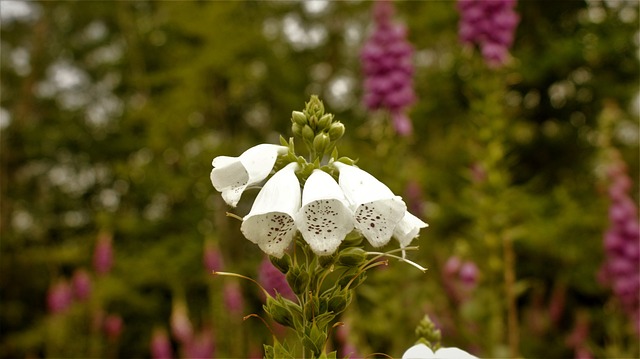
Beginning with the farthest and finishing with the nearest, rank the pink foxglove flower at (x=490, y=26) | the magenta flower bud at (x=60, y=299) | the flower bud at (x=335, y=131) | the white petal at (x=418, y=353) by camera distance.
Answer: the magenta flower bud at (x=60, y=299) < the pink foxglove flower at (x=490, y=26) < the flower bud at (x=335, y=131) < the white petal at (x=418, y=353)

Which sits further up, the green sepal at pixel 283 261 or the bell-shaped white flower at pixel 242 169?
the bell-shaped white flower at pixel 242 169

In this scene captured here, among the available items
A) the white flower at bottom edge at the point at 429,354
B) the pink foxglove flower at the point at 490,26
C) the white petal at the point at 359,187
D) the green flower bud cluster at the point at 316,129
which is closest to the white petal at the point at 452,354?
the white flower at bottom edge at the point at 429,354

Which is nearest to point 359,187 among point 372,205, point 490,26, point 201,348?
point 372,205

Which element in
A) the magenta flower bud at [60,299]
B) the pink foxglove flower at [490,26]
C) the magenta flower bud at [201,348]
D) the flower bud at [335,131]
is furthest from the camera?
the magenta flower bud at [60,299]

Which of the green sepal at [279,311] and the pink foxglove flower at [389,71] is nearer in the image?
the green sepal at [279,311]

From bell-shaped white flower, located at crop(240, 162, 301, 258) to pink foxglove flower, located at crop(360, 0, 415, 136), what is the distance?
2462 mm

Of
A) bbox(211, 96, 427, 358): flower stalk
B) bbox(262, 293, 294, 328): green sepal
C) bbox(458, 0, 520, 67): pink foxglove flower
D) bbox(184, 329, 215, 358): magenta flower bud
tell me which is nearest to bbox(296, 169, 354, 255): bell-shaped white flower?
bbox(211, 96, 427, 358): flower stalk

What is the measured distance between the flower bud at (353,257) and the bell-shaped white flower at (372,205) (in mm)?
22

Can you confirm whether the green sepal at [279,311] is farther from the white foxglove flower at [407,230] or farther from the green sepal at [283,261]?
the white foxglove flower at [407,230]

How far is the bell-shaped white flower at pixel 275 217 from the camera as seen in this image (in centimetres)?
83

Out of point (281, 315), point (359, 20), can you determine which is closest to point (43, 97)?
point (359, 20)

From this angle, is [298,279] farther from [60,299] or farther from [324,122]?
[60,299]

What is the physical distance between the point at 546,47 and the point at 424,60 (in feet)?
14.8

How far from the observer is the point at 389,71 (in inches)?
132
